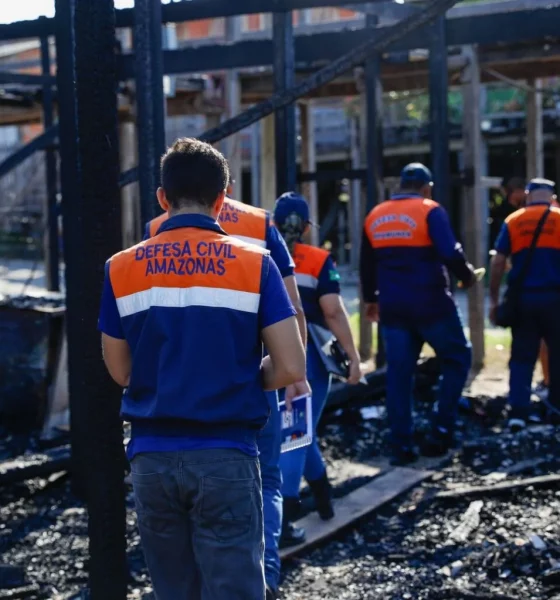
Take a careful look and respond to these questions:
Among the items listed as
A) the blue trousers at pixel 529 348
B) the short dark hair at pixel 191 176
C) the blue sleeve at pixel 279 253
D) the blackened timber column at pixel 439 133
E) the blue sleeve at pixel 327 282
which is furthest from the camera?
the blackened timber column at pixel 439 133

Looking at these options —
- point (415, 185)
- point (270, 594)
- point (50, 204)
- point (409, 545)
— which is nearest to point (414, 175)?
point (415, 185)

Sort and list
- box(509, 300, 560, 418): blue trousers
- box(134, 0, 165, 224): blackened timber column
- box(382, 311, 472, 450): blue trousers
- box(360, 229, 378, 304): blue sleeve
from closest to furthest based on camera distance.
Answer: box(134, 0, 165, 224): blackened timber column < box(382, 311, 472, 450): blue trousers < box(360, 229, 378, 304): blue sleeve < box(509, 300, 560, 418): blue trousers

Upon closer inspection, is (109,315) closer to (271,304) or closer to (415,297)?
(271,304)

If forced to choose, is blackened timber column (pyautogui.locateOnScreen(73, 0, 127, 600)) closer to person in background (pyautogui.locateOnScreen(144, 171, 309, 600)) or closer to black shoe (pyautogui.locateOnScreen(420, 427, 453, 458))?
person in background (pyautogui.locateOnScreen(144, 171, 309, 600))

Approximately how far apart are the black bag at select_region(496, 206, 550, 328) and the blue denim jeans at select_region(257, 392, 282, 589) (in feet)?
13.7

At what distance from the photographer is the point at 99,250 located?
11.9ft

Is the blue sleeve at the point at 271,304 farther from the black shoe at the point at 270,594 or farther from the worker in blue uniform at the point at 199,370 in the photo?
the black shoe at the point at 270,594

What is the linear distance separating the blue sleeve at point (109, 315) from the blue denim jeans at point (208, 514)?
397mm

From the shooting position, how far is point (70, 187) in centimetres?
626

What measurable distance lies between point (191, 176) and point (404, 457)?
4.31 metres

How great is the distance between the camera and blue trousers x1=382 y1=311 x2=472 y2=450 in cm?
700

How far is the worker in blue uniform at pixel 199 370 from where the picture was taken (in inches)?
119

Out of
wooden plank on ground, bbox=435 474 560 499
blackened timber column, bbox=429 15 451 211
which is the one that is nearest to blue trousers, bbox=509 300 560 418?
blackened timber column, bbox=429 15 451 211

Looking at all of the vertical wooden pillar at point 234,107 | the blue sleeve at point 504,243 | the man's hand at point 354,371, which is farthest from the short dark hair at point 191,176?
the vertical wooden pillar at point 234,107
